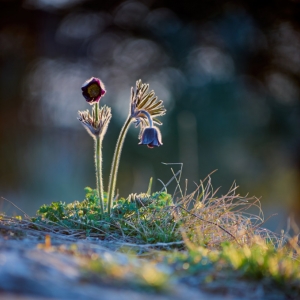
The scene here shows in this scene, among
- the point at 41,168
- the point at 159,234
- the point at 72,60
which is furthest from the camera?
the point at 72,60

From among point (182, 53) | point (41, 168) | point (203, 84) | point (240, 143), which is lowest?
point (41, 168)

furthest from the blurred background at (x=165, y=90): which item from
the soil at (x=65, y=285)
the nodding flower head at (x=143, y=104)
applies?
the soil at (x=65, y=285)

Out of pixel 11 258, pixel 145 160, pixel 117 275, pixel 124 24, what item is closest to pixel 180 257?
pixel 117 275

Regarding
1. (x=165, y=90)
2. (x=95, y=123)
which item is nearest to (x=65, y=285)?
(x=95, y=123)

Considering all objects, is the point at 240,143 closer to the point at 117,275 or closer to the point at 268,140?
the point at 268,140

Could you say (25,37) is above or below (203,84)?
above

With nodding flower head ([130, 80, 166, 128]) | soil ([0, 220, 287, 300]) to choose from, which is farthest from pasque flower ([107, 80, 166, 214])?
soil ([0, 220, 287, 300])

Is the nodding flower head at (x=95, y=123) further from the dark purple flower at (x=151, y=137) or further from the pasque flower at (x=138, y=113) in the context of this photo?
the dark purple flower at (x=151, y=137)

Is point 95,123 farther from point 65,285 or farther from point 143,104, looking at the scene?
point 65,285
